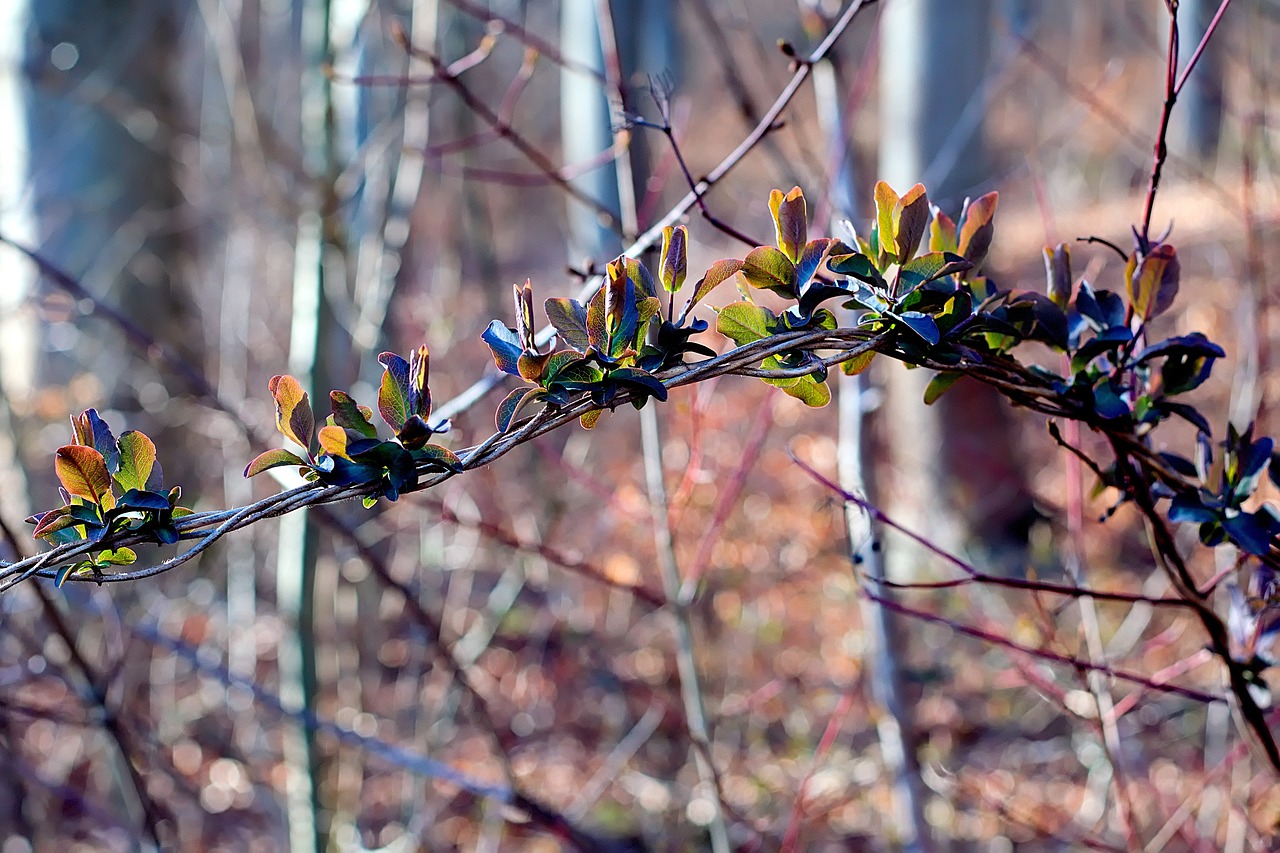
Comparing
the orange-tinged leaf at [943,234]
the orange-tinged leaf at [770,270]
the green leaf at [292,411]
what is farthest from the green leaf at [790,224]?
the green leaf at [292,411]

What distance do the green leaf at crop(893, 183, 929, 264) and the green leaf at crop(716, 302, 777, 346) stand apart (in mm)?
115

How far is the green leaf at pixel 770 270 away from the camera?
0.75 meters

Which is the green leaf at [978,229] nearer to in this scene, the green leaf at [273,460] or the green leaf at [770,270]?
the green leaf at [770,270]

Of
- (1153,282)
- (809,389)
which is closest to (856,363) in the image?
(809,389)

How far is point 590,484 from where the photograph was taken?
1.69 meters

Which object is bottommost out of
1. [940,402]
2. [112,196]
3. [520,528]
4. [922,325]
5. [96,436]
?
[922,325]

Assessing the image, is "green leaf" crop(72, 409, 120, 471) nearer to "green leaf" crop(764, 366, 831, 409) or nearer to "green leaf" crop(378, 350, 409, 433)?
"green leaf" crop(378, 350, 409, 433)

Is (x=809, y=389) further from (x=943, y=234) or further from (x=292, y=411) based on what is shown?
(x=292, y=411)

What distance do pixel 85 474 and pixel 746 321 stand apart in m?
0.49

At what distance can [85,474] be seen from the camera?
64 centimetres

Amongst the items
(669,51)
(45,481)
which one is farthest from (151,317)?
(669,51)

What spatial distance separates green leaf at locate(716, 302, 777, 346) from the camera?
751 millimetres

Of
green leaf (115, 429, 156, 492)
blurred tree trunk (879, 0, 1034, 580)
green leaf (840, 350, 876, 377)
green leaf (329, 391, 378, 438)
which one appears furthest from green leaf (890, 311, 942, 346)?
blurred tree trunk (879, 0, 1034, 580)

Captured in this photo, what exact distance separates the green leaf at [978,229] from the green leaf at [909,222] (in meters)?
0.10
